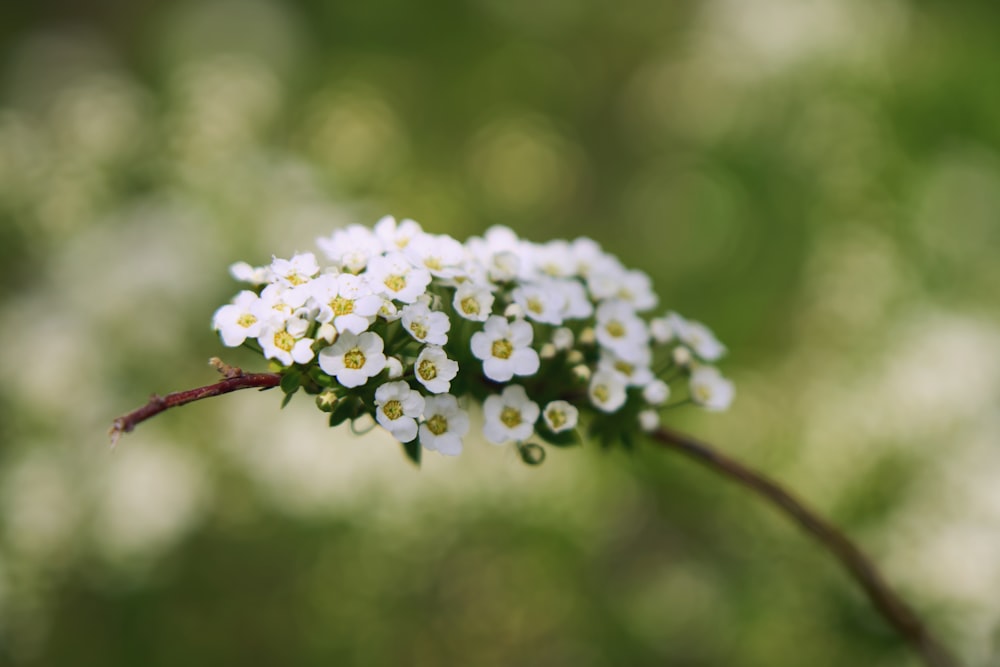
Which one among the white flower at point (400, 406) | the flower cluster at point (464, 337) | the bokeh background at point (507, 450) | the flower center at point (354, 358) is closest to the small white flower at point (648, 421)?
the flower cluster at point (464, 337)

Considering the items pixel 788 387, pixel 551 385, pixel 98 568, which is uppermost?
pixel 788 387

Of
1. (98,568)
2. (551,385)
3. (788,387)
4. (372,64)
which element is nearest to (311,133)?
(372,64)

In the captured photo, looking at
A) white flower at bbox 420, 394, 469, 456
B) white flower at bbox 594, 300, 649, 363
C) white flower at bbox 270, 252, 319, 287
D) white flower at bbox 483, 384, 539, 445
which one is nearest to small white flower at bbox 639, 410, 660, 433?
white flower at bbox 594, 300, 649, 363

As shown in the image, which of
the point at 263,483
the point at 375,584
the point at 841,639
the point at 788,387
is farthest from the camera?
the point at 788,387

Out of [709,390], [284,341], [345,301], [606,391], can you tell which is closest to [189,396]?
[284,341]

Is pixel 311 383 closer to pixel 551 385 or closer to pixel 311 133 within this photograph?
pixel 551 385

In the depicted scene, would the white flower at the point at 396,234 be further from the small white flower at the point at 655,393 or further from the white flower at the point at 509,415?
the small white flower at the point at 655,393

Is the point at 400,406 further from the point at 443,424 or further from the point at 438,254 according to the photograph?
the point at 438,254
